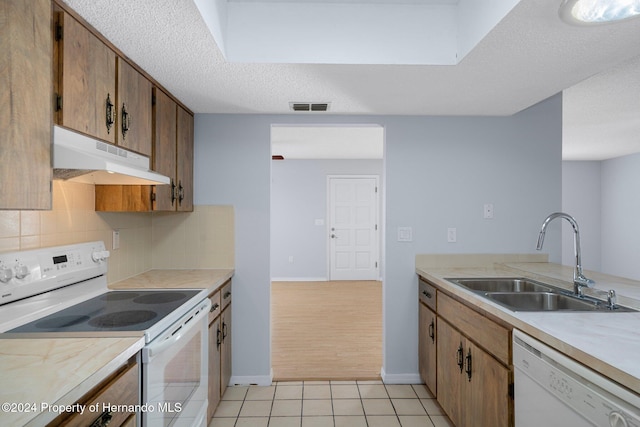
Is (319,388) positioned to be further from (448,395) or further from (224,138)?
(224,138)

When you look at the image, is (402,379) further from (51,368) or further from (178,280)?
(51,368)

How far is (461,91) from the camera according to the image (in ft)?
7.29

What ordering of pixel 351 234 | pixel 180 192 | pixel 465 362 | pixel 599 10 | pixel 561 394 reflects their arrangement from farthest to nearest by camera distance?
pixel 351 234 < pixel 180 192 < pixel 465 362 < pixel 599 10 < pixel 561 394

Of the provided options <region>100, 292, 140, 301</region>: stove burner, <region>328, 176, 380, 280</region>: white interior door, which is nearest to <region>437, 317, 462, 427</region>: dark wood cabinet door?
<region>100, 292, 140, 301</region>: stove burner

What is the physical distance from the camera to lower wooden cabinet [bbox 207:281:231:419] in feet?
7.05

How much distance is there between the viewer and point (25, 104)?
42.5 inches

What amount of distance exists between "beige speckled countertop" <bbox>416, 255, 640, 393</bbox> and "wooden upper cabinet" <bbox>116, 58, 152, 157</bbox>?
190 centimetres

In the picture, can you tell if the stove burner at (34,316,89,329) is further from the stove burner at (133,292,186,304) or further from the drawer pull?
the drawer pull

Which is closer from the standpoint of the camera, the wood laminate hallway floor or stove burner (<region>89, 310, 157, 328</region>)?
stove burner (<region>89, 310, 157, 328</region>)

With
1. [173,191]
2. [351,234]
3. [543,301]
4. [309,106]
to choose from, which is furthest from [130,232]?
[351,234]

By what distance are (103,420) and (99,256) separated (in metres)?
1.11

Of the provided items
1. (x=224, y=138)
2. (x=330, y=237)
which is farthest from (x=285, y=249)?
(x=224, y=138)

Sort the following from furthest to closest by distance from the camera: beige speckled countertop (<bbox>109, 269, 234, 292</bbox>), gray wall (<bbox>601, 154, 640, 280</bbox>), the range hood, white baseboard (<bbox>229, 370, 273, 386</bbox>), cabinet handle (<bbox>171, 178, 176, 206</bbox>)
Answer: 1. gray wall (<bbox>601, 154, 640, 280</bbox>)
2. white baseboard (<bbox>229, 370, 273, 386</bbox>)
3. cabinet handle (<bbox>171, 178, 176, 206</bbox>)
4. beige speckled countertop (<bbox>109, 269, 234, 292</bbox>)
5. the range hood

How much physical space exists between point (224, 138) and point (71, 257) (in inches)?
54.6
